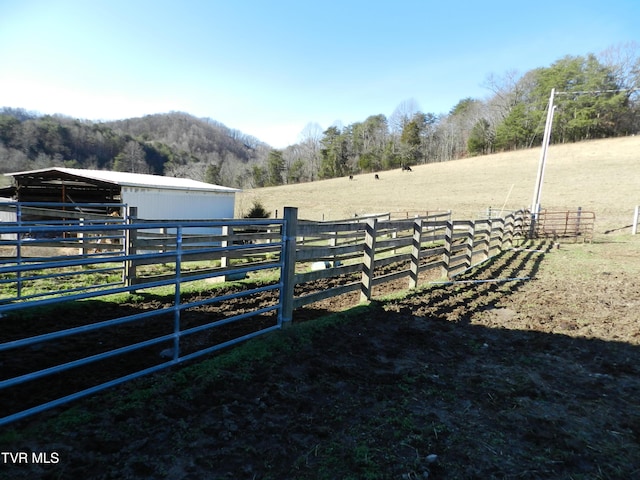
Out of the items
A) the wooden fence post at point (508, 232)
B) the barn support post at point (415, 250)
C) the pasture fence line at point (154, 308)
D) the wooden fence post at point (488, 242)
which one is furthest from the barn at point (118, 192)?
the wooden fence post at point (508, 232)

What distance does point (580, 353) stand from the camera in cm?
453

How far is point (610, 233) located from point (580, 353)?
1941 cm

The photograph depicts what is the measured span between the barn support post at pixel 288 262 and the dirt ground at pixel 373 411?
0.77 ft

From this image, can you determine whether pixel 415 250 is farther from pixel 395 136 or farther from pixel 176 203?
pixel 395 136

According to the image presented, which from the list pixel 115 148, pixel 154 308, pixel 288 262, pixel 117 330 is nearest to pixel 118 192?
pixel 154 308

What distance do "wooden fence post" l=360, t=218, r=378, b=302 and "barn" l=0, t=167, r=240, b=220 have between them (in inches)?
519

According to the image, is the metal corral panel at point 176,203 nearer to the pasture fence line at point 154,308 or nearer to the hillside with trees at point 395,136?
the pasture fence line at point 154,308

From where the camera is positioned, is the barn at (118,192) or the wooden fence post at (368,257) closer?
the wooden fence post at (368,257)

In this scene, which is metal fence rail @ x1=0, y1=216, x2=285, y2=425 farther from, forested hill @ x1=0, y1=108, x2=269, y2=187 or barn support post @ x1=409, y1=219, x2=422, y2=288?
forested hill @ x1=0, y1=108, x2=269, y2=187

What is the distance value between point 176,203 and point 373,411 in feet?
56.7

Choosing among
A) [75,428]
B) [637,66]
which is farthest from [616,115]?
[75,428]

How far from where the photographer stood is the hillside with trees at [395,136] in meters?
59.1

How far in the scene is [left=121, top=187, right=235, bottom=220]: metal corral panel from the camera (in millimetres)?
16562

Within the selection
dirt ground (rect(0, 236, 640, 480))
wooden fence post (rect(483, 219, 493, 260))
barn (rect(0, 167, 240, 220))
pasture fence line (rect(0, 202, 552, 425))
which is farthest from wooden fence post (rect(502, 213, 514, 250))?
barn (rect(0, 167, 240, 220))
